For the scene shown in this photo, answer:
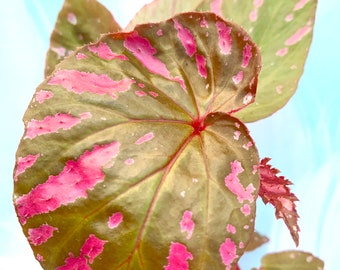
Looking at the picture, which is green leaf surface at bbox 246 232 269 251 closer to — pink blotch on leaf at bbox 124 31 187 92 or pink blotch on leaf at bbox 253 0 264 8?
pink blotch on leaf at bbox 253 0 264 8

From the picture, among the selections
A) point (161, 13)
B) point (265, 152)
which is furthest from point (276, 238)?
point (161, 13)

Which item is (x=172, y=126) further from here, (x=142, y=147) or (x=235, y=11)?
(x=235, y=11)

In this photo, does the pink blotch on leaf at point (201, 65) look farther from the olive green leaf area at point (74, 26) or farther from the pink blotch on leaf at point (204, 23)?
the olive green leaf area at point (74, 26)

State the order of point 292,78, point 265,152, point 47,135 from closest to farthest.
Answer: point 47,135 < point 292,78 < point 265,152

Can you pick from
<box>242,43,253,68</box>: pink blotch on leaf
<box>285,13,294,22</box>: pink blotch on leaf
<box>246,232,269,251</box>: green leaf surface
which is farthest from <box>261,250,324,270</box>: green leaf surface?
<box>242,43,253,68</box>: pink blotch on leaf

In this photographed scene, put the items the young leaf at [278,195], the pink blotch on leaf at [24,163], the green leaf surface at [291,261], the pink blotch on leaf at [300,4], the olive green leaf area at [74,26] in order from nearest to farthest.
A: the pink blotch on leaf at [24,163]
the young leaf at [278,195]
the pink blotch on leaf at [300,4]
the olive green leaf area at [74,26]
the green leaf surface at [291,261]

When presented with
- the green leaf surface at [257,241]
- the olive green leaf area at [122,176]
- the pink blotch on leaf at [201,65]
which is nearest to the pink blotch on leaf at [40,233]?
the olive green leaf area at [122,176]

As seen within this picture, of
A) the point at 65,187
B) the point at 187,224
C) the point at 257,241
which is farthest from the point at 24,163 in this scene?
the point at 257,241
